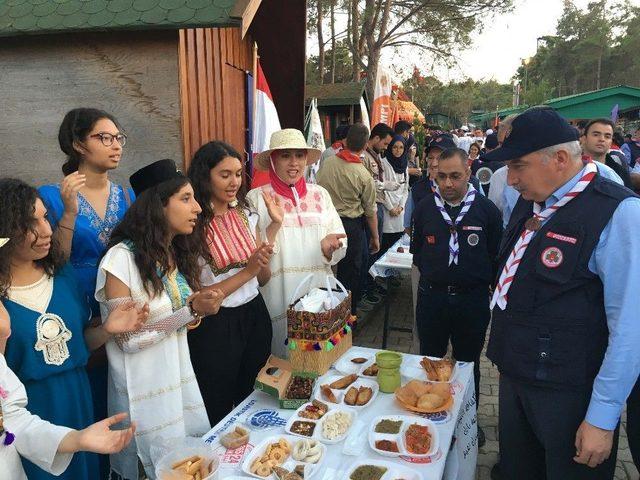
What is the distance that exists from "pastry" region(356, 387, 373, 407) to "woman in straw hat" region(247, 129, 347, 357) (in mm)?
917

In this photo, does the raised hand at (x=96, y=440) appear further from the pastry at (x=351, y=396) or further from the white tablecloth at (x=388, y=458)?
the pastry at (x=351, y=396)

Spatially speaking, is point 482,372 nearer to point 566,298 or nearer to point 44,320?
point 566,298

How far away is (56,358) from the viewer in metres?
1.93

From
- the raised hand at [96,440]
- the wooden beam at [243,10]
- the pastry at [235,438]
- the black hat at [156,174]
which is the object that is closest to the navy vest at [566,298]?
the pastry at [235,438]

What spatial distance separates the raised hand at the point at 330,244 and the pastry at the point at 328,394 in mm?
951

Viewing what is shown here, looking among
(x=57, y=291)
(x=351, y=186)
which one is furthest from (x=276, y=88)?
(x=57, y=291)

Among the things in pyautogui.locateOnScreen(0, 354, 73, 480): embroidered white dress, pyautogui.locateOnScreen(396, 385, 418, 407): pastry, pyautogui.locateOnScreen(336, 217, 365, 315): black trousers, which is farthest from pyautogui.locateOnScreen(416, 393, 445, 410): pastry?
pyautogui.locateOnScreen(336, 217, 365, 315): black trousers

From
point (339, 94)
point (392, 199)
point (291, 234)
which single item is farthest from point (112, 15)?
point (339, 94)

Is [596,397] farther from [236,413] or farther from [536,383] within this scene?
[236,413]

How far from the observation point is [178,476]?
1.64 meters

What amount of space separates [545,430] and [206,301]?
1553mm

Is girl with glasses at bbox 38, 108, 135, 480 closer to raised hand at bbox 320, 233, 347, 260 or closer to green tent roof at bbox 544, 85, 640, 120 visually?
raised hand at bbox 320, 233, 347, 260

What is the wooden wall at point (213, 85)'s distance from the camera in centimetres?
338

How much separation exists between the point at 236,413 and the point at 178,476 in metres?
0.60
